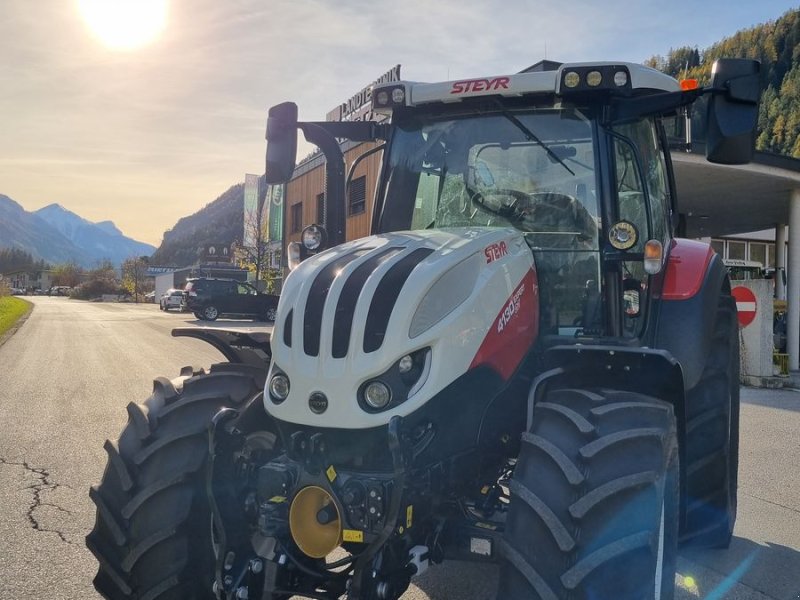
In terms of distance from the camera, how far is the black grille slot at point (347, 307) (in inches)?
108

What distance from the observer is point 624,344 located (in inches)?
135

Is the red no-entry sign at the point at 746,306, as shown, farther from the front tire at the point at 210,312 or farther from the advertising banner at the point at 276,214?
the advertising banner at the point at 276,214

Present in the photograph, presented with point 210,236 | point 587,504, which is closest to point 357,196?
point 587,504

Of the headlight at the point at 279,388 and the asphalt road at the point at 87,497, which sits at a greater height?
the headlight at the point at 279,388

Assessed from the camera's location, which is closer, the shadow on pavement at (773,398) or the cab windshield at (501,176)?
the cab windshield at (501,176)

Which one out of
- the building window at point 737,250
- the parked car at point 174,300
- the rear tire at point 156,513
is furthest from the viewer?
the parked car at point 174,300

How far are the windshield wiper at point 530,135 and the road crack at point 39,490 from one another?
3.65 m

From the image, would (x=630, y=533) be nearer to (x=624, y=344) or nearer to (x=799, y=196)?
(x=624, y=344)

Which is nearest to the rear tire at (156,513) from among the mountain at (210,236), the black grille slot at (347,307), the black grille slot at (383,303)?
the black grille slot at (347,307)

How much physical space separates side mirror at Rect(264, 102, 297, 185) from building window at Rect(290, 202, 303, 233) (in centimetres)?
3025

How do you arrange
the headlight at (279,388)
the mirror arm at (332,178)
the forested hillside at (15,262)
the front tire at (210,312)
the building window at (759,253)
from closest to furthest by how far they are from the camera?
the headlight at (279,388)
the mirror arm at (332,178)
the building window at (759,253)
the front tire at (210,312)
the forested hillside at (15,262)

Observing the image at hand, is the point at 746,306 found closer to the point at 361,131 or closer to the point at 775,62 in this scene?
the point at 361,131

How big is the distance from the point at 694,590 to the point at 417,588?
1.53 metres

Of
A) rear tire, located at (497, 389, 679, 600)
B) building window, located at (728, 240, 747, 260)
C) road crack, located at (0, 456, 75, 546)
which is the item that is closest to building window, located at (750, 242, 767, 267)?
building window, located at (728, 240, 747, 260)
